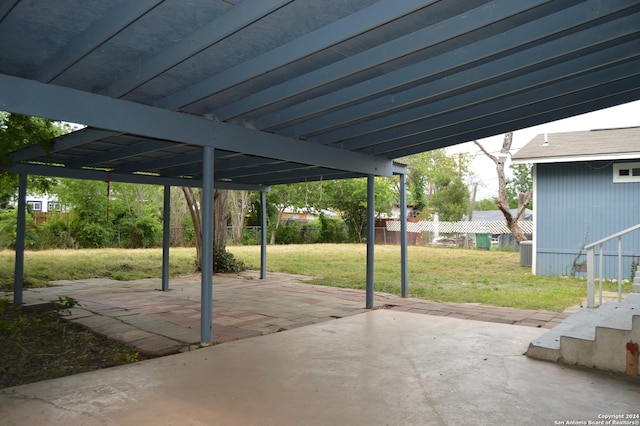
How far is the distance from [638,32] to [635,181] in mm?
8789

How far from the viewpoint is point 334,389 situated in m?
3.25

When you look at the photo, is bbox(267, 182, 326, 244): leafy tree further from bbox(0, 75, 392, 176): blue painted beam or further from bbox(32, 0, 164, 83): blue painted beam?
bbox(32, 0, 164, 83): blue painted beam

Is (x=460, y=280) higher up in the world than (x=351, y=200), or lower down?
lower down

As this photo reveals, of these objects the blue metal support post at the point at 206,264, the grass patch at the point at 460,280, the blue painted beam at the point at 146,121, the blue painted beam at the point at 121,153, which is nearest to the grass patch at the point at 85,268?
the grass patch at the point at 460,280

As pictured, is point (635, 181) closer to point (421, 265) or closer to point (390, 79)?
point (421, 265)

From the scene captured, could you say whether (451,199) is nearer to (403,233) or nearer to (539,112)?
(403,233)

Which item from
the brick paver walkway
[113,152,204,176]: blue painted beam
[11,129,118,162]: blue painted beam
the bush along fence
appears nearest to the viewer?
[11,129,118,162]: blue painted beam

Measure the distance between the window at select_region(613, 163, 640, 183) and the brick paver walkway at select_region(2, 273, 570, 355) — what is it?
590 centimetres

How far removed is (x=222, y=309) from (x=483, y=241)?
18.6 metres

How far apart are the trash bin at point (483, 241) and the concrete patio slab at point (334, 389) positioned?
18.7 meters

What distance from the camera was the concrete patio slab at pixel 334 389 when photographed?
9.04ft

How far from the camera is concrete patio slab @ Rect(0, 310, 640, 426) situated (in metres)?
2.75

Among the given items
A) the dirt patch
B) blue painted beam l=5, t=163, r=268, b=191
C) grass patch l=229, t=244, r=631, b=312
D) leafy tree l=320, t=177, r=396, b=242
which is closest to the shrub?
grass patch l=229, t=244, r=631, b=312

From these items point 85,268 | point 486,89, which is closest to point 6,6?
point 486,89
